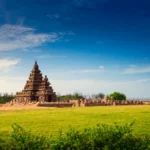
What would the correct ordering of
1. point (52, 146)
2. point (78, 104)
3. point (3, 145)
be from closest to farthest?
1. point (52, 146)
2. point (3, 145)
3. point (78, 104)

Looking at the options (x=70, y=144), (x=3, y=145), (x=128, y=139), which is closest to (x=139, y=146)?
(x=128, y=139)

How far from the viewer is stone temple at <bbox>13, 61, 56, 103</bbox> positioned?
72.7m

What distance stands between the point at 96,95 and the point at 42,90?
302 ft

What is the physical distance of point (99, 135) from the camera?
8.53 metres

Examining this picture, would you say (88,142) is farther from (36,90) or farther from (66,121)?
(36,90)

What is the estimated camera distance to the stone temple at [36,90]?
72.7 metres

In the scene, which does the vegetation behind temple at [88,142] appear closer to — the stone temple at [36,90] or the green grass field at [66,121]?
the green grass field at [66,121]

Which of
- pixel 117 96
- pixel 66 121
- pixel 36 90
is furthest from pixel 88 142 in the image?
pixel 117 96

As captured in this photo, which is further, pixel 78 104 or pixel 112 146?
pixel 78 104

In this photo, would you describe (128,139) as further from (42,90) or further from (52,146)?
(42,90)

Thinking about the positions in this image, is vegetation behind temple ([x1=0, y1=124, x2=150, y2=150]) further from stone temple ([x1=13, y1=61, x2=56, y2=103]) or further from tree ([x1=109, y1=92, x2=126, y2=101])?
tree ([x1=109, y1=92, x2=126, y2=101])

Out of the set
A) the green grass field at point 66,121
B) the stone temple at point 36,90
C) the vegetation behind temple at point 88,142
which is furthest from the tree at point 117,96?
the vegetation behind temple at point 88,142

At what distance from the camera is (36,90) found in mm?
76188

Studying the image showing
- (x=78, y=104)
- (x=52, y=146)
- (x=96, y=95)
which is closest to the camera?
(x=52, y=146)
